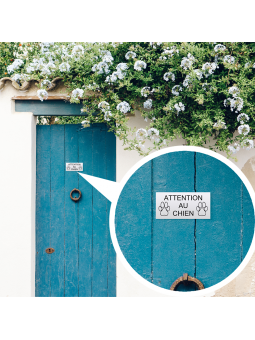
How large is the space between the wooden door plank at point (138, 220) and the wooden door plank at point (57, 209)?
60 cm

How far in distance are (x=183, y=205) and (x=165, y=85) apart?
3.35 ft

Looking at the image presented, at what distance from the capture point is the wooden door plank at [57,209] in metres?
2.36

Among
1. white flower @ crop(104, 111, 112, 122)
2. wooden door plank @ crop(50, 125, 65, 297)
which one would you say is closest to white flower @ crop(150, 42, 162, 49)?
white flower @ crop(104, 111, 112, 122)

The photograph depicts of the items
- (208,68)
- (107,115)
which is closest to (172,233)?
(107,115)

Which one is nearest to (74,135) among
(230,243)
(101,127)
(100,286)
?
(101,127)

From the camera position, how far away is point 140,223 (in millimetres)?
2209

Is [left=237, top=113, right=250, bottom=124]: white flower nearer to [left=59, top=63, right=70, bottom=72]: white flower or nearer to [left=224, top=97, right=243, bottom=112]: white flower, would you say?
[left=224, top=97, right=243, bottom=112]: white flower

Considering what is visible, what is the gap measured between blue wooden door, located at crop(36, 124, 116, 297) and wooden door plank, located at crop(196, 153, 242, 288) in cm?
81

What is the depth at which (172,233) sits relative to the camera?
2.21 m

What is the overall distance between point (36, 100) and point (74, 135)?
463mm

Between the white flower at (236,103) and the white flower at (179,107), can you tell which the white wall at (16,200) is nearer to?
the white flower at (179,107)

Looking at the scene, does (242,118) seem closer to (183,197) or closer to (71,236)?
(183,197)

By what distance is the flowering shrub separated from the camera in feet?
6.18

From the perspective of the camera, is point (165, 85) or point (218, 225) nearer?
point (165, 85)
